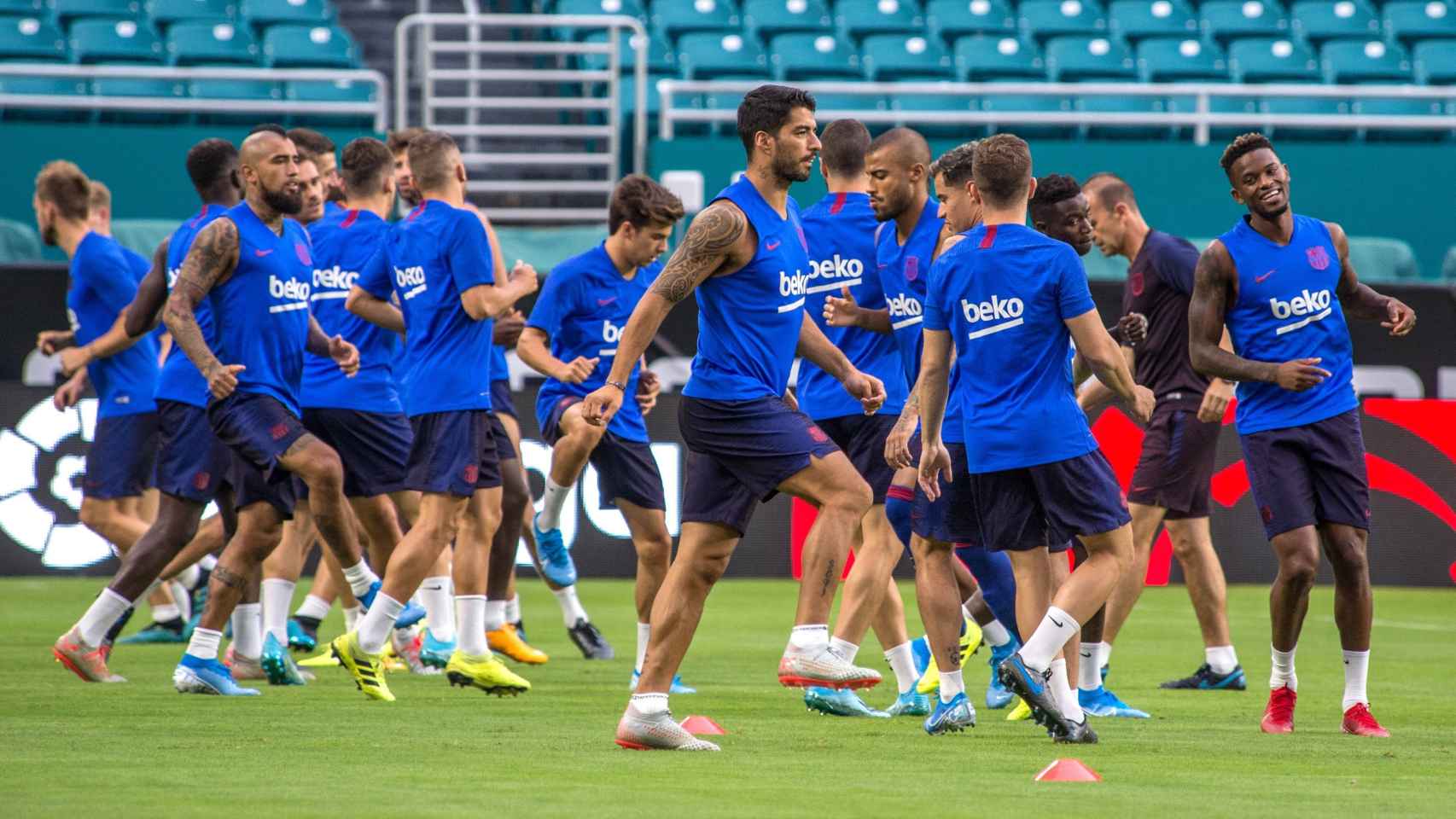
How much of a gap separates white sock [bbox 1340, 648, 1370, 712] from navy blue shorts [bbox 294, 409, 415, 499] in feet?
14.9

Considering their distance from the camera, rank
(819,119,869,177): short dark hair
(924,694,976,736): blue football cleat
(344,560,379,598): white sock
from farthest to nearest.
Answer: (344,560,379,598): white sock → (819,119,869,177): short dark hair → (924,694,976,736): blue football cleat

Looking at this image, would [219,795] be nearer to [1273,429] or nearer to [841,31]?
[1273,429]

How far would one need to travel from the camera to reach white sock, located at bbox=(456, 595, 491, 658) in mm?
9500

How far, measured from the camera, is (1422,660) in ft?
36.6

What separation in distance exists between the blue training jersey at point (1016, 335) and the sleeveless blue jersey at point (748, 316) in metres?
0.61

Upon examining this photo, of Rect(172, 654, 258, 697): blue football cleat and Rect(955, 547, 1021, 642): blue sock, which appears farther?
Rect(172, 654, 258, 697): blue football cleat

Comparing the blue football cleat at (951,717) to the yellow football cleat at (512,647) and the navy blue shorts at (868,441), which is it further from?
the yellow football cleat at (512,647)

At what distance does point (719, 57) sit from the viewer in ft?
66.1

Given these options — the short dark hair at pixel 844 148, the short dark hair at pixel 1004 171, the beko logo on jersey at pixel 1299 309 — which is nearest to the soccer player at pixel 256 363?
the short dark hair at pixel 844 148

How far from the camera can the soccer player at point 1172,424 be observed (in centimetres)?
982

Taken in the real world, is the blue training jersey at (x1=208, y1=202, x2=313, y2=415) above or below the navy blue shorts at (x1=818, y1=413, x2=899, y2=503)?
above

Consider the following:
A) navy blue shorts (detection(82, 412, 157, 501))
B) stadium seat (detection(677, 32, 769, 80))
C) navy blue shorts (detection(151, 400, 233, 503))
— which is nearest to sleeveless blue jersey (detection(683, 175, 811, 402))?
A: navy blue shorts (detection(151, 400, 233, 503))

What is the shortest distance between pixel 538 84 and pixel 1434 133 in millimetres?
9061

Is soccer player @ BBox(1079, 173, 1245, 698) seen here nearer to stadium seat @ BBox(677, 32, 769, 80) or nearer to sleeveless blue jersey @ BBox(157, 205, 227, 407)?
sleeveless blue jersey @ BBox(157, 205, 227, 407)
